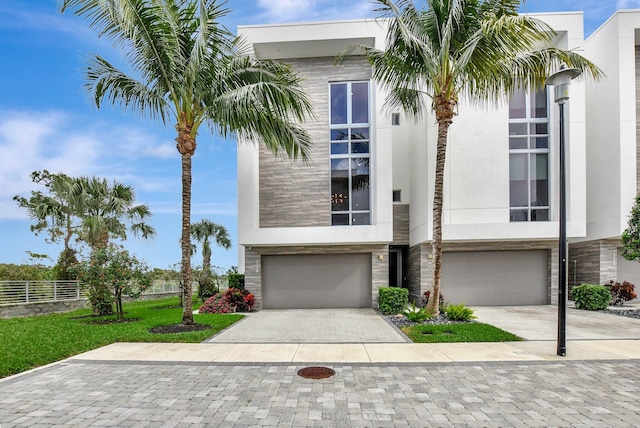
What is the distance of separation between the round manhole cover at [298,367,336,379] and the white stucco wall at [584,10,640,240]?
12800mm

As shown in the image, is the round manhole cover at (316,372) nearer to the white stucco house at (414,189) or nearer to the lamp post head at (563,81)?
the lamp post head at (563,81)

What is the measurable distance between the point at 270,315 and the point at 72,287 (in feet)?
35.6

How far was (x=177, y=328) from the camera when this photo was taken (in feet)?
28.0

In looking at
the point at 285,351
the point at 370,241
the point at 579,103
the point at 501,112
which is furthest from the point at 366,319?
the point at 579,103

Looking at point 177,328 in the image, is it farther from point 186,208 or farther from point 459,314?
point 459,314

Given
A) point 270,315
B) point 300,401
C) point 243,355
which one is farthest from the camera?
point 270,315

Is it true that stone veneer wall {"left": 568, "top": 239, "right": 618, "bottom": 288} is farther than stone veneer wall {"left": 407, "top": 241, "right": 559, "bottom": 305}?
Yes

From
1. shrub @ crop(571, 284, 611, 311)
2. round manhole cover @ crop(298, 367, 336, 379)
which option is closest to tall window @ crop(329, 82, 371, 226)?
shrub @ crop(571, 284, 611, 311)

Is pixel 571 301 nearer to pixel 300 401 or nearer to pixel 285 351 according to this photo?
pixel 285 351

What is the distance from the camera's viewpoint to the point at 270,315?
11.7 meters

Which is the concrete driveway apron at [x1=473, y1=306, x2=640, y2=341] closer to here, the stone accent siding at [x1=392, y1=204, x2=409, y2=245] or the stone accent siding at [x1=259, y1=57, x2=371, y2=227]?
the stone accent siding at [x1=392, y1=204, x2=409, y2=245]

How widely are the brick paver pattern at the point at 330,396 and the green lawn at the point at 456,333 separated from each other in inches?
64.9

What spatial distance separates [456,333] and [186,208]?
7256 millimetres

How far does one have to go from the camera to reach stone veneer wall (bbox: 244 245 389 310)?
42.6ft
